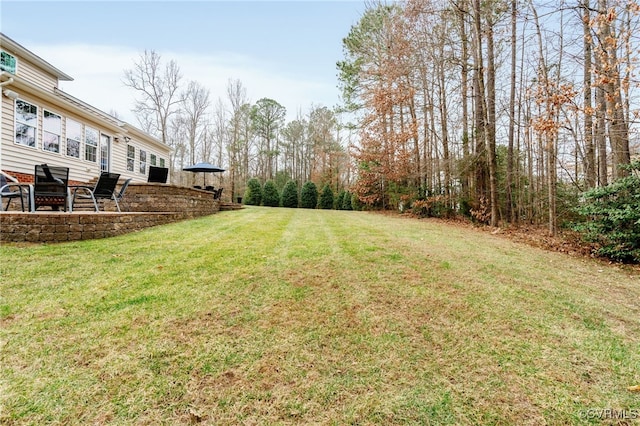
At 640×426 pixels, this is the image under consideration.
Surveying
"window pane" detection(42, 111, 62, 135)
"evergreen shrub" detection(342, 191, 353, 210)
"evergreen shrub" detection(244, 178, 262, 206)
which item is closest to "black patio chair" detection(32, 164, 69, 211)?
"window pane" detection(42, 111, 62, 135)

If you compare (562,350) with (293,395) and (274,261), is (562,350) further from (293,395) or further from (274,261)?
(274,261)

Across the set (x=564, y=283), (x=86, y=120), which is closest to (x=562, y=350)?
(x=564, y=283)

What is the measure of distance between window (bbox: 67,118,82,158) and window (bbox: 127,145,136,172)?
3.03 meters

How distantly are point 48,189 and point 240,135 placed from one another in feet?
67.8

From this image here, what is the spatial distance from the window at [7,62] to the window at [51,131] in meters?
2.24

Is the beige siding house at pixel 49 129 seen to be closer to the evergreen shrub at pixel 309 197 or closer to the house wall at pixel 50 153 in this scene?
the house wall at pixel 50 153

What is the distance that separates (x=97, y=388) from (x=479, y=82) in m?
10.7

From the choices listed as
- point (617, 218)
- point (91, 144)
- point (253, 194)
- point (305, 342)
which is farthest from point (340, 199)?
point (305, 342)

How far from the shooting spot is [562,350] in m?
2.05

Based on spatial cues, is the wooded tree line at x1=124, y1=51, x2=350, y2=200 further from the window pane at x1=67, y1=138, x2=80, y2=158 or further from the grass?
the grass

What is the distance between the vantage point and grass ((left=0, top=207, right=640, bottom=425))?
1.51 meters

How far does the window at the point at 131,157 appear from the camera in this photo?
13.4 meters

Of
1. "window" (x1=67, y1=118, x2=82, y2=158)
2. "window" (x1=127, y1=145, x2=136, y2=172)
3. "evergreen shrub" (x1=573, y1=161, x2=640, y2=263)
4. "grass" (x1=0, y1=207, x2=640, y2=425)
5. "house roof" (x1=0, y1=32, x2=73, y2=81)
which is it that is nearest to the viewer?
"grass" (x1=0, y1=207, x2=640, y2=425)

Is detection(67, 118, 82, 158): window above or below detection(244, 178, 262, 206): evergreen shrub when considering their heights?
above
